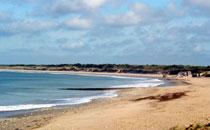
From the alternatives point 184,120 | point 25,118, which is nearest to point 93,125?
point 184,120

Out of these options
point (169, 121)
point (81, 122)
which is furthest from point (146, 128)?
point (81, 122)

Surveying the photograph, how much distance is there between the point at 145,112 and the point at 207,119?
5.68 m

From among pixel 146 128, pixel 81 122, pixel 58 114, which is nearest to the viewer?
pixel 146 128

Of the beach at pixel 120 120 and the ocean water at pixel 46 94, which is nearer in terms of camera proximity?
the beach at pixel 120 120

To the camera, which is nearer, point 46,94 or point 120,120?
point 120,120

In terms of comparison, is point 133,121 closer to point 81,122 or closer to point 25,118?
point 81,122

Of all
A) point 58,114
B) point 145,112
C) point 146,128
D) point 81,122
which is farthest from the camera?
point 58,114

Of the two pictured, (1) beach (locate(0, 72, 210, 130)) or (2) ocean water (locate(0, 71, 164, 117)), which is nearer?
(1) beach (locate(0, 72, 210, 130))

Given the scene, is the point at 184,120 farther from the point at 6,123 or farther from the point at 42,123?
the point at 6,123

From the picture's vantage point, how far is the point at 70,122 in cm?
2330

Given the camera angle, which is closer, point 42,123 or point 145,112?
point 42,123

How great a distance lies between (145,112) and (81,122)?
4693 millimetres

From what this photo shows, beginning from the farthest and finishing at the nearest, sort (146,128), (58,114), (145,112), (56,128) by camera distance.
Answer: (58,114)
(145,112)
(56,128)
(146,128)

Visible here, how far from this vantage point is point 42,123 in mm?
23719
